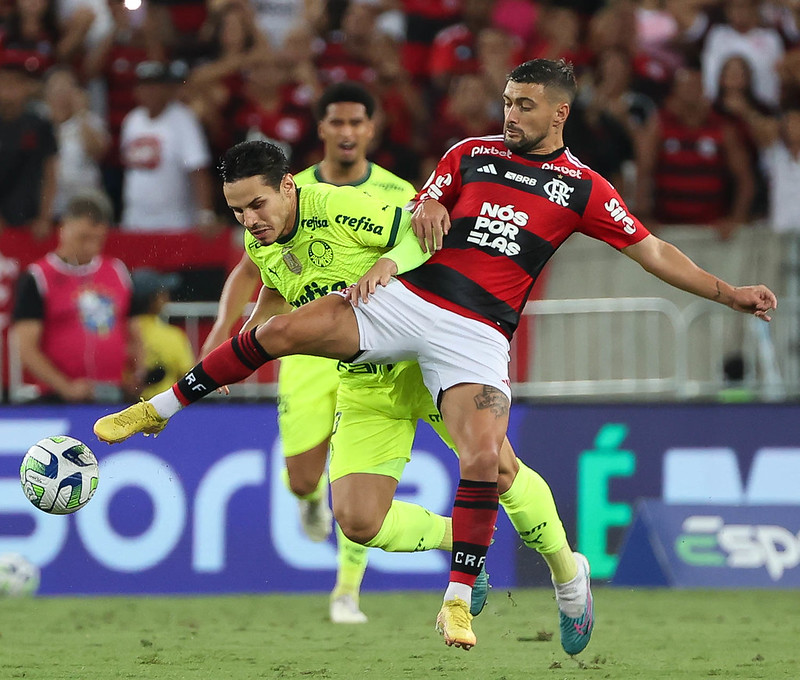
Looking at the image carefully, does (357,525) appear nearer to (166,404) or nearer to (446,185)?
(166,404)

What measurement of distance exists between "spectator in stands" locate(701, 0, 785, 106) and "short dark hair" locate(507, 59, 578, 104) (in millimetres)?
7320

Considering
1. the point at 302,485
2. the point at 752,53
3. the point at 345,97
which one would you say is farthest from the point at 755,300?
the point at 752,53

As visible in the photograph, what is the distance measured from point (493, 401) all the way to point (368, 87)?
708cm

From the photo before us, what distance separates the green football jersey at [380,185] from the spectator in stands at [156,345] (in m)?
2.68

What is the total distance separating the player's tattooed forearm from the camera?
20.2ft

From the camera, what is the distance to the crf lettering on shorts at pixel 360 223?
21.3ft

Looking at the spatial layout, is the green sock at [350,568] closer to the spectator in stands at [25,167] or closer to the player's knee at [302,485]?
the player's knee at [302,485]

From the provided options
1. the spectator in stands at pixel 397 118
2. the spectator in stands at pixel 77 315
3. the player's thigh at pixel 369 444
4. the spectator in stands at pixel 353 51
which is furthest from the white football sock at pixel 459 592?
the spectator in stands at pixel 353 51

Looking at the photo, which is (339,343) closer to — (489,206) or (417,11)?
(489,206)

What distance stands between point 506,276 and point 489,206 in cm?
32

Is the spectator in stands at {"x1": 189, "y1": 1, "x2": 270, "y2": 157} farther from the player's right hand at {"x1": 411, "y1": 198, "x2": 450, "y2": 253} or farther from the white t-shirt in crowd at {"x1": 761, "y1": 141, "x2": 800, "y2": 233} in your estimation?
the player's right hand at {"x1": 411, "y1": 198, "x2": 450, "y2": 253}

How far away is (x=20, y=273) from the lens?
1132 centimetres

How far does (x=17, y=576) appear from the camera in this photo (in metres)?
9.86

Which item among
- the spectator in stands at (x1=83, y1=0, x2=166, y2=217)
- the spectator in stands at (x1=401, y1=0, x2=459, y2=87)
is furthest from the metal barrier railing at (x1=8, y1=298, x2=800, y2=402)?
the spectator in stands at (x1=401, y1=0, x2=459, y2=87)
